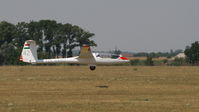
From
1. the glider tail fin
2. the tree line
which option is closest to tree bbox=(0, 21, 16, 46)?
the tree line

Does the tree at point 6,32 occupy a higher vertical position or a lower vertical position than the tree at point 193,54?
higher

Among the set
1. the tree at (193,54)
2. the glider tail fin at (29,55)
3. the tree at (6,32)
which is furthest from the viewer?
the tree at (193,54)

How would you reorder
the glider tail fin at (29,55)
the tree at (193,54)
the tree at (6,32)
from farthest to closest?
the tree at (193,54)
the tree at (6,32)
the glider tail fin at (29,55)

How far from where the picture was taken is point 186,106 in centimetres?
1992

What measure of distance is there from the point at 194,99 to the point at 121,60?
29.5 meters

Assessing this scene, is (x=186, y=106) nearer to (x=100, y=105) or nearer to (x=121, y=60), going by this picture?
(x=100, y=105)

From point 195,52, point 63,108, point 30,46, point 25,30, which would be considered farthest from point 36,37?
point 63,108

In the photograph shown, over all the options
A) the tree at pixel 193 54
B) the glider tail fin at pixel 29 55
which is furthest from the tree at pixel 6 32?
the glider tail fin at pixel 29 55

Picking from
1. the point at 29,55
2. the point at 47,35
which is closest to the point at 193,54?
the point at 47,35

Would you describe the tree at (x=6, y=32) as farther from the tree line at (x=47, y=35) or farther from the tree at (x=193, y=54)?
the tree at (x=193, y=54)

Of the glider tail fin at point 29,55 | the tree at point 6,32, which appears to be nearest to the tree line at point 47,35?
the tree at point 6,32

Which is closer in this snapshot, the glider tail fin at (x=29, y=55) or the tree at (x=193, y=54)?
the glider tail fin at (x=29, y=55)

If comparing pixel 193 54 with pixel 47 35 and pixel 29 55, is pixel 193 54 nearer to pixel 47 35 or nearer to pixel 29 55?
pixel 47 35

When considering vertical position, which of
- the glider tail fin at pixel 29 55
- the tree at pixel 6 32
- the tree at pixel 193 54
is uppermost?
the tree at pixel 6 32
